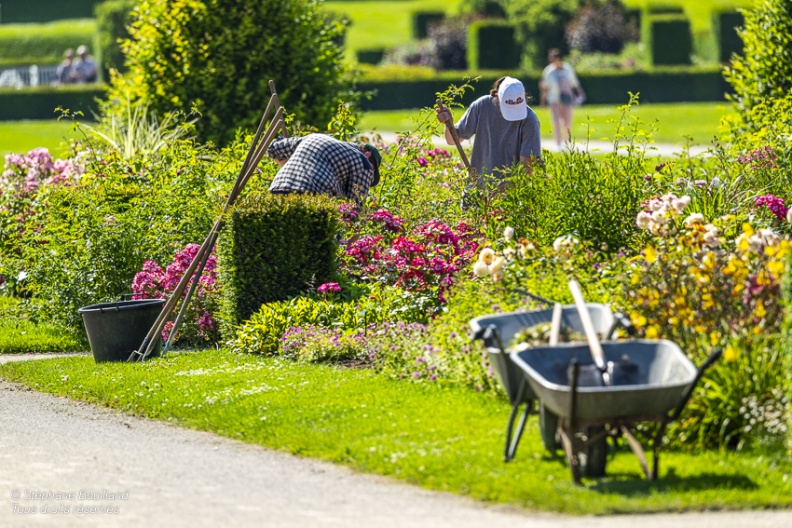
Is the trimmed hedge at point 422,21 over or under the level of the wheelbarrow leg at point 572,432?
over

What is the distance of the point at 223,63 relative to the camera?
14445 millimetres

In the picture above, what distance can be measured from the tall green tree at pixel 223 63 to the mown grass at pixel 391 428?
576 cm

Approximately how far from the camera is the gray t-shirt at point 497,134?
400 inches

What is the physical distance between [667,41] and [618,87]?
5.56 metres

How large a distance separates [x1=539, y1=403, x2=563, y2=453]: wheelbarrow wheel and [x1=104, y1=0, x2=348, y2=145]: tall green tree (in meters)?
8.63

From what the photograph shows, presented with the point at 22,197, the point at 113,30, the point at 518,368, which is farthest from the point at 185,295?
the point at 113,30

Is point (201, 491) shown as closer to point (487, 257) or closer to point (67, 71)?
point (487, 257)

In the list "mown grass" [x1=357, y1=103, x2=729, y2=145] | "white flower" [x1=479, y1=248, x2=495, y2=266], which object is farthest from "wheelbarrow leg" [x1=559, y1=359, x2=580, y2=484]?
"mown grass" [x1=357, y1=103, x2=729, y2=145]

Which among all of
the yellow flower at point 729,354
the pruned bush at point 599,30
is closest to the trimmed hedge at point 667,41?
the pruned bush at point 599,30

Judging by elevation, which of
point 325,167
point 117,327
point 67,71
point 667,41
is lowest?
point 117,327

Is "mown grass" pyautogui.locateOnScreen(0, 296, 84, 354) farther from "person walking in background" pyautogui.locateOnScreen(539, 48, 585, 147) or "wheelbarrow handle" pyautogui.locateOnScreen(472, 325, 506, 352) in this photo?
"person walking in background" pyautogui.locateOnScreen(539, 48, 585, 147)

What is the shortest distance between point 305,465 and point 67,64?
2940cm

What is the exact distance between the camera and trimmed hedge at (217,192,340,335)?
931 cm

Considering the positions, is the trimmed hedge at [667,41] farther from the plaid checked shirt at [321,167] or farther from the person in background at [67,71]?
the plaid checked shirt at [321,167]
